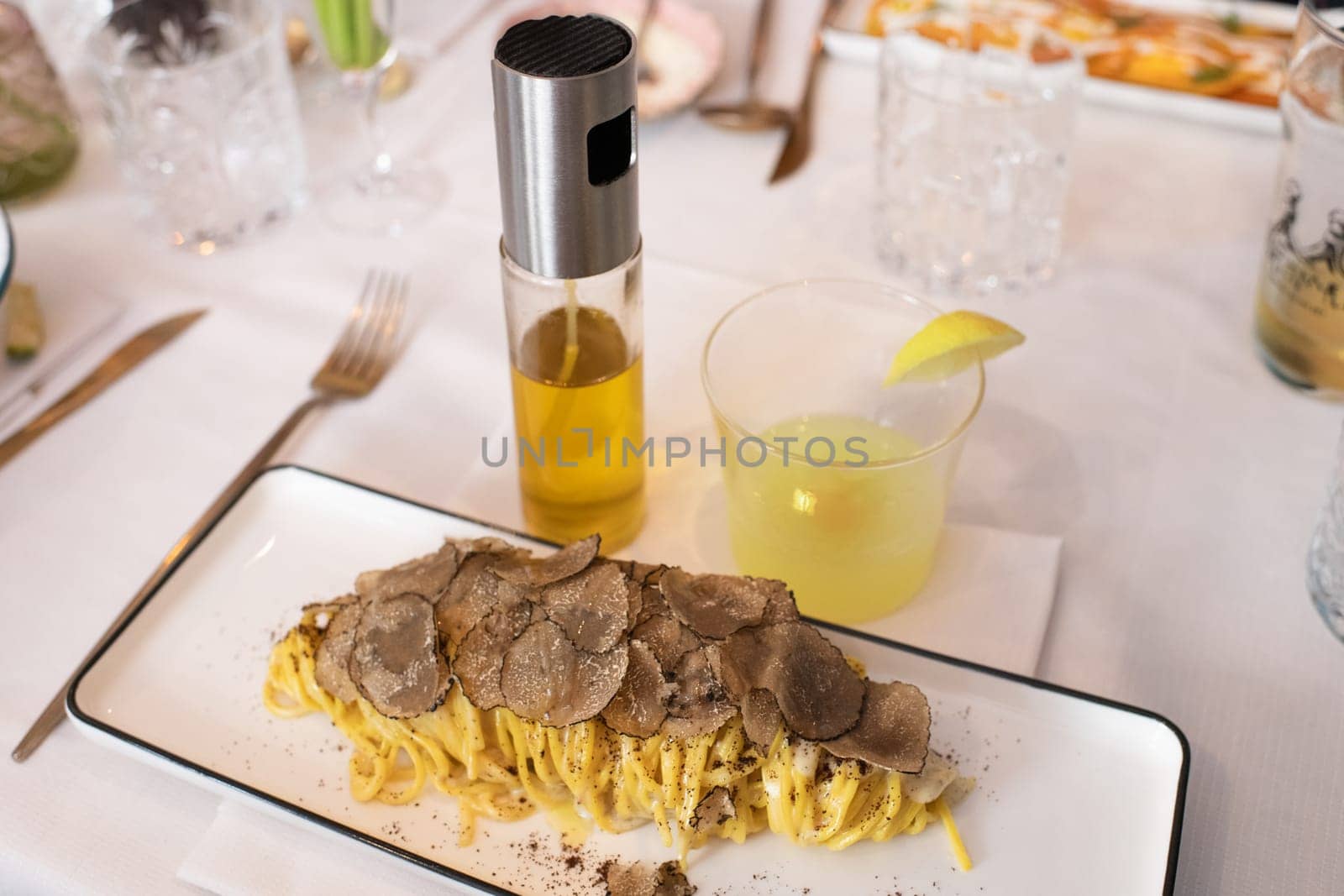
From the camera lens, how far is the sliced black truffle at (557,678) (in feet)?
2.37

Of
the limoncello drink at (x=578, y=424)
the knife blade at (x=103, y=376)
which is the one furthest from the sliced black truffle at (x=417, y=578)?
the knife blade at (x=103, y=376)

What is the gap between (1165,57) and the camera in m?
1.38

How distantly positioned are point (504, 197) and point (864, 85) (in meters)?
0.85

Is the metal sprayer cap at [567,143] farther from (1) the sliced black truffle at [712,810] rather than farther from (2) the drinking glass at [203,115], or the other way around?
(2) the drinking glass at [203,115]

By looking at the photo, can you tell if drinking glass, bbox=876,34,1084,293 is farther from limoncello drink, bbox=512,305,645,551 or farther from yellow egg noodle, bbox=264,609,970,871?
yellow egg noodle, bbox=264,609,970,871

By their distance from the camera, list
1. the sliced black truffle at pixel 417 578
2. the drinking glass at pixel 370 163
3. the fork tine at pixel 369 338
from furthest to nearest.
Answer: the drinking glass at pixel 370 163, the fork tine at pixel 369 338, the sliced black truffle at pixel 417 578

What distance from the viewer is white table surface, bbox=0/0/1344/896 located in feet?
2.61

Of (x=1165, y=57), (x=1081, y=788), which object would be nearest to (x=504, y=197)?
(x=1081, y=788)

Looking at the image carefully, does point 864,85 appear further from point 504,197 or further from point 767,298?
point 504,197

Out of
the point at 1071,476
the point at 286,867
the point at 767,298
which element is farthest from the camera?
the point at 1071,476

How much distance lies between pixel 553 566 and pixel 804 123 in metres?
0.81

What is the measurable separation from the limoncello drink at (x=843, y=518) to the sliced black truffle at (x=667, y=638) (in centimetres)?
14

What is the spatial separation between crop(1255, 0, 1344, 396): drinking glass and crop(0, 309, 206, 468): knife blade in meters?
1.02

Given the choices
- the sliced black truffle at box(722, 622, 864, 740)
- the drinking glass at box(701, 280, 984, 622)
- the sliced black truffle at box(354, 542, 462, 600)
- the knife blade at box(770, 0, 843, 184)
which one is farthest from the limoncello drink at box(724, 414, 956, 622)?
the knife blade at box(770, 0, 843, 184)
